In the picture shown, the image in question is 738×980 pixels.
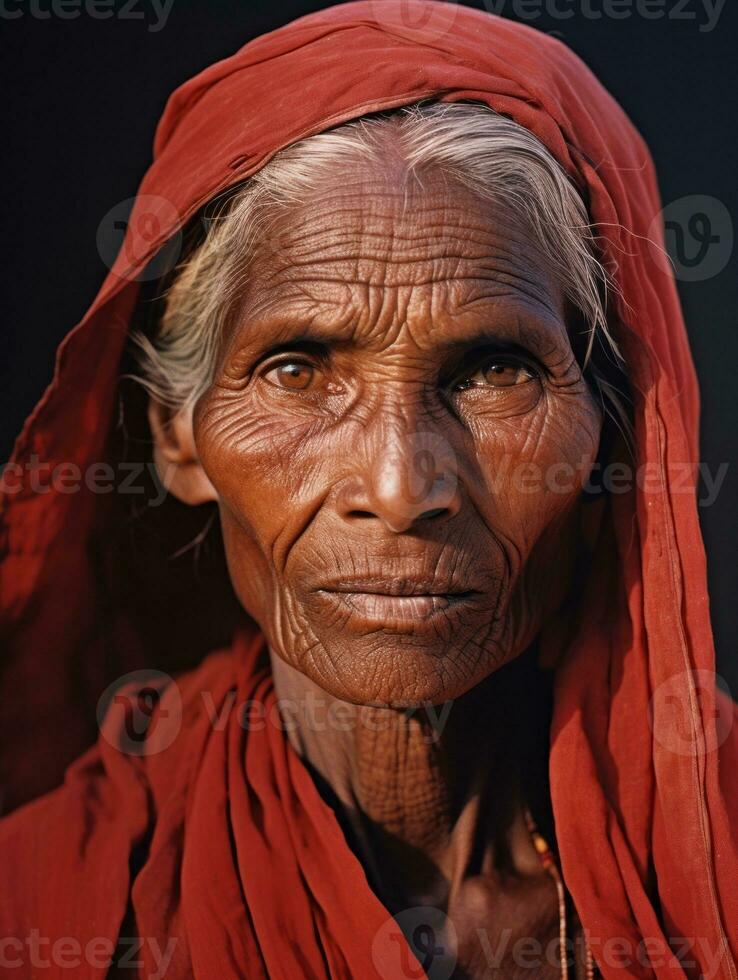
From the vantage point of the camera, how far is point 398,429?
1.43 m

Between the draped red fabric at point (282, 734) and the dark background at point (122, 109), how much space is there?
951 mm

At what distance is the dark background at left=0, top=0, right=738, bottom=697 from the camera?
2574 millimetres

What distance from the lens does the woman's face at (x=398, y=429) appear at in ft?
4.71

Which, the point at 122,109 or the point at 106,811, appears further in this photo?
the point at 122,109

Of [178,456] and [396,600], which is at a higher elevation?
[178,456]

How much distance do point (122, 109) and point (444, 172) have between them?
1.44 meters

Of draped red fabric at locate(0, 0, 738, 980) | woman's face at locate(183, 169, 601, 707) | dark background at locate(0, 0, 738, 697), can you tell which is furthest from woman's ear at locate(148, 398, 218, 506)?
dark background at locate(0, 0, 738, 697)

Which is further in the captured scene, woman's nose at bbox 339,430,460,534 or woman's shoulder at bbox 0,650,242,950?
woman's shoulder at bbox 0,650,242,950

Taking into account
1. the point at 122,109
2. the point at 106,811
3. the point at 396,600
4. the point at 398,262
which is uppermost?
the point at 122,109

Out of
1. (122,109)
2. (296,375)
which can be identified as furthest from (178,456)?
(122,109)

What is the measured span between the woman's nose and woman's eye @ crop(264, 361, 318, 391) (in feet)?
0.50

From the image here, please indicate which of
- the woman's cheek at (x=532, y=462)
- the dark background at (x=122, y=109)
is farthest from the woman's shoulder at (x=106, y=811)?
the dark background at (x=122, y=109)

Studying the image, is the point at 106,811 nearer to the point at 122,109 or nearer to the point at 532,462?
the point at 532,462

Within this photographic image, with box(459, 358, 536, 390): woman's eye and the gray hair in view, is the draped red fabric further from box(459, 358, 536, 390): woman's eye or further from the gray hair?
box(459, 358, 536, 390): woman's eye
